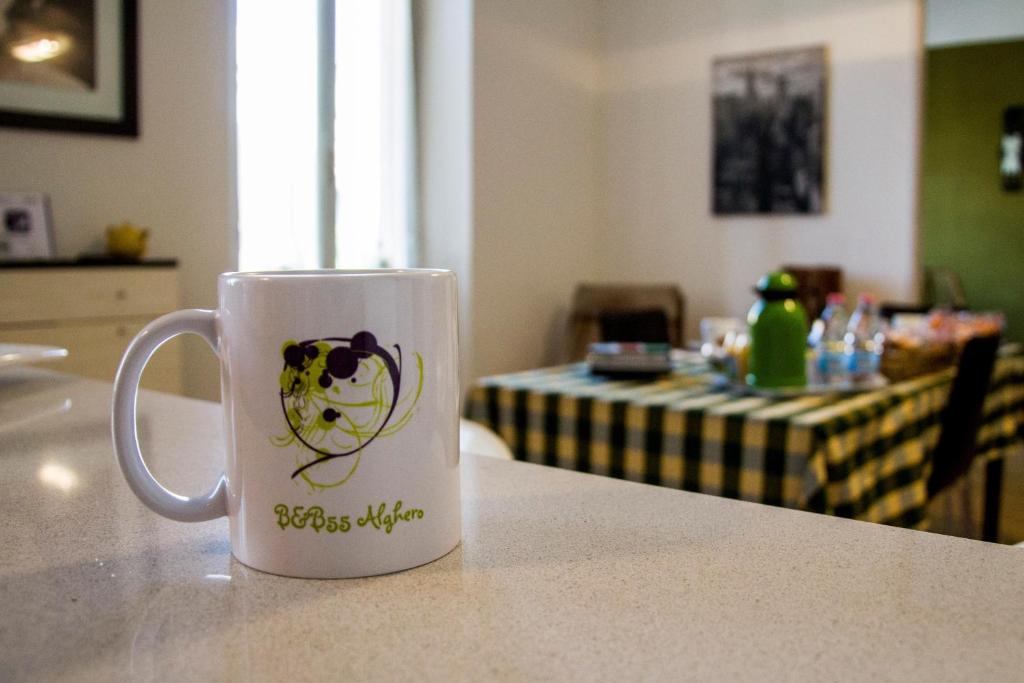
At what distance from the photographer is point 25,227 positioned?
311 centimetres

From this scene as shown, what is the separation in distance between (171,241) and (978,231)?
20.7 feet

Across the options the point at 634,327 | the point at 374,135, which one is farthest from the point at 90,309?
the point at 374,135

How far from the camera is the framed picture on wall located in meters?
3.12

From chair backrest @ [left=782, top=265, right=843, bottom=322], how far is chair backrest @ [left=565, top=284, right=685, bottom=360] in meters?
0.63

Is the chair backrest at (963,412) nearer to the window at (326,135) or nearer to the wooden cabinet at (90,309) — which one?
the wooden cabinet at (90,309)

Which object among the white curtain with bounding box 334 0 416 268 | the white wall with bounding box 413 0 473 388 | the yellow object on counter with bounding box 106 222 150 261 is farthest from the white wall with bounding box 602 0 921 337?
the yellow object on counter with bounding box 106 222 150 261

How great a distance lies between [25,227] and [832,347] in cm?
255

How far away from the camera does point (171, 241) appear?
363 cm

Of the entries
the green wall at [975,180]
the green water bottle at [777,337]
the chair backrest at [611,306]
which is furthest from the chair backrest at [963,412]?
the green wall at [975,180]

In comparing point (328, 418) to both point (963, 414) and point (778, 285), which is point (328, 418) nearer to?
point (778, 285)

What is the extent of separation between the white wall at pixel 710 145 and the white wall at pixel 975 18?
6.07ft

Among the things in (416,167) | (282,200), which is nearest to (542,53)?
(416,167)

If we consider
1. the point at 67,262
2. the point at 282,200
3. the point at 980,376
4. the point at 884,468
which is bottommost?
the point at 884,468

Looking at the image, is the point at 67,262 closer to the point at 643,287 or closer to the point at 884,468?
the point at 884,468
